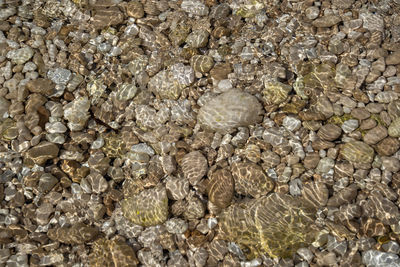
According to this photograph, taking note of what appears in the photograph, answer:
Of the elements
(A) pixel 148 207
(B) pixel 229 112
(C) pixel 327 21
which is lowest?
(A) pixel 148 207

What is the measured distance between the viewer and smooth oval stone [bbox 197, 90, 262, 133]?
5.03m

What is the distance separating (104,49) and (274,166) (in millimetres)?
3590

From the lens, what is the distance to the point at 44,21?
6598mm

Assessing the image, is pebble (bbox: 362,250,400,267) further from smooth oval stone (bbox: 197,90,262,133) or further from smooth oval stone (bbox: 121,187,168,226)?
smooth oval stone (bbox: 121,187,168,226)

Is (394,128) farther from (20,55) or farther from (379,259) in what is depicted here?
(20,55)

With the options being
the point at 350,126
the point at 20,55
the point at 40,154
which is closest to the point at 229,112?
the point at 350,126

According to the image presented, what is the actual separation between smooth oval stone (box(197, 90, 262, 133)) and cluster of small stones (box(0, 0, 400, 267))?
22mm

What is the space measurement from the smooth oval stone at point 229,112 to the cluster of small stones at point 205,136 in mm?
22

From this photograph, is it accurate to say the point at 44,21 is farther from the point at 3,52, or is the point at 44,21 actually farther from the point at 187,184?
the point at 187,184

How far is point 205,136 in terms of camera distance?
5156 millimetres

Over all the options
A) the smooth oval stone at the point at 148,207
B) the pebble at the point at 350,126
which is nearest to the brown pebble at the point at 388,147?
the pebble at the point at 350,126

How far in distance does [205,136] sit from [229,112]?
1.63 ft

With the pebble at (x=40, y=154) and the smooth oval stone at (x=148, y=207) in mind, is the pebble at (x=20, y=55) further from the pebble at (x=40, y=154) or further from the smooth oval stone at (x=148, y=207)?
the smooth oval stone at (x=148, y=207)

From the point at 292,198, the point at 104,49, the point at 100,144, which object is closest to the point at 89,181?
the point at 100,144
